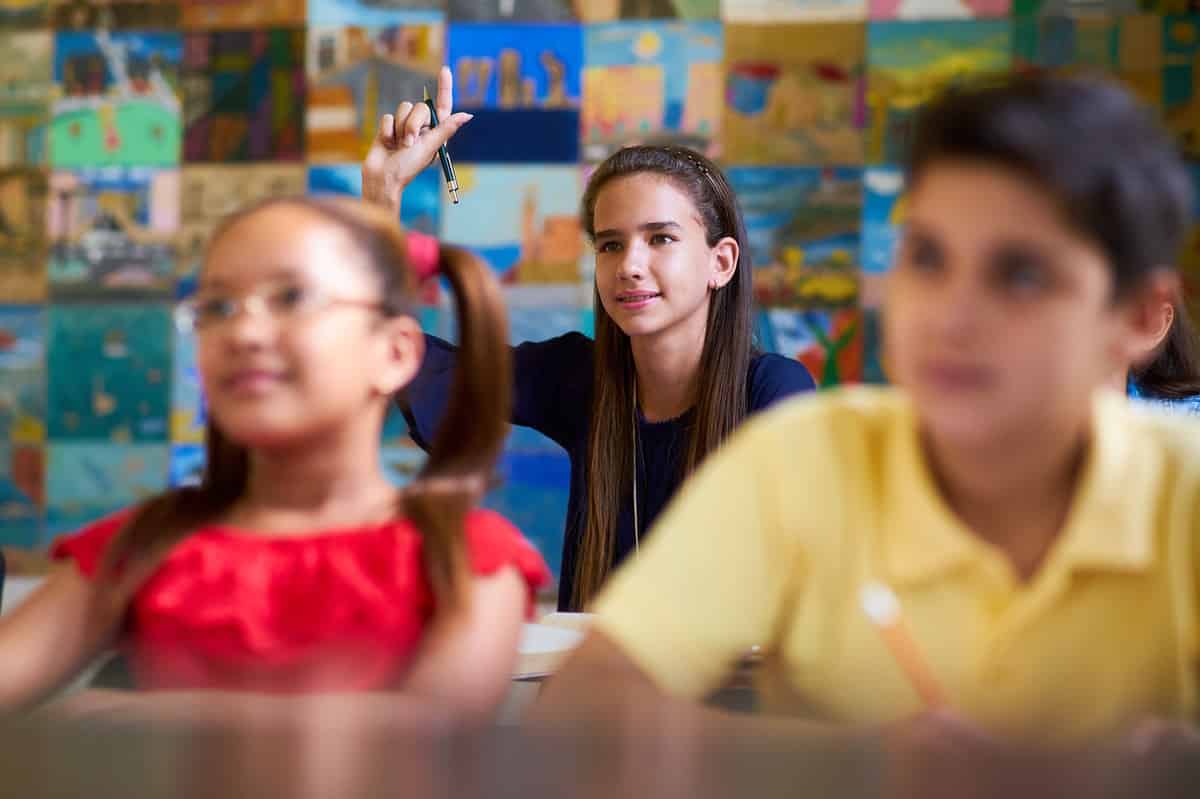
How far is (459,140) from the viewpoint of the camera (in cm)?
351

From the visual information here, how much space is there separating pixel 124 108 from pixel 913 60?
2164 millimetres

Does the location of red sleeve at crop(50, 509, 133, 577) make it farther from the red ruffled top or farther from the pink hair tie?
the pink hair tie

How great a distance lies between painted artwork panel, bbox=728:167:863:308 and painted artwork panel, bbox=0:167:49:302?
1.93 metres

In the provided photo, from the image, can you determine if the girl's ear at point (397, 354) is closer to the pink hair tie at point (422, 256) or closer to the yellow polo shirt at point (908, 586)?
the pink hair tie at point (422, 256)

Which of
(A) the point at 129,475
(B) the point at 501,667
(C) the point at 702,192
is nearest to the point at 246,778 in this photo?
(B) the point at 501,667

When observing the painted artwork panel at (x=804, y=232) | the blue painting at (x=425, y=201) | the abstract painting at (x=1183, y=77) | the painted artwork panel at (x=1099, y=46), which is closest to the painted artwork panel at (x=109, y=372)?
the blue painting at (x=425, y=201)

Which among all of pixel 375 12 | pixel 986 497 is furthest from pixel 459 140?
pixel 986 497

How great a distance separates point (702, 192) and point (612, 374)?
328mm

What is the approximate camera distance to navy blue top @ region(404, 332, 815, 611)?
1.65 meters

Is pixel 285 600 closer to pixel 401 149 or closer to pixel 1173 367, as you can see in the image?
pixel 401 149

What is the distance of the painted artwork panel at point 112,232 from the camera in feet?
11.8

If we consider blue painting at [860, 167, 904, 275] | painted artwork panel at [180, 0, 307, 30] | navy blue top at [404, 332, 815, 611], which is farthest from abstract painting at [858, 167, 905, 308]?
painted artwork panel at [180, 0, 307, 30]

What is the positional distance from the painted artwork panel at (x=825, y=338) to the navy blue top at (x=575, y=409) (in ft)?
4.55

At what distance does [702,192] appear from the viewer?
2.03 metres
